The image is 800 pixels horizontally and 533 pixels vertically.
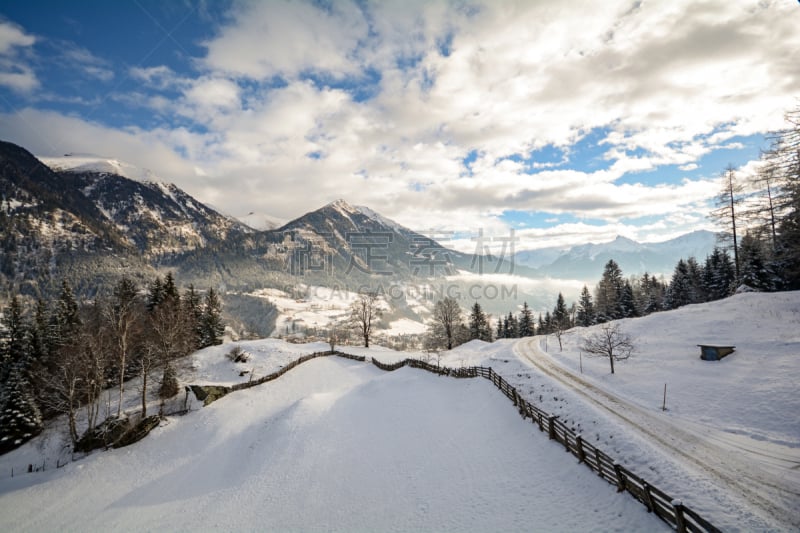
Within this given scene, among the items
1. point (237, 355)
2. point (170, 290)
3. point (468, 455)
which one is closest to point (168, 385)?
point (237, 355)

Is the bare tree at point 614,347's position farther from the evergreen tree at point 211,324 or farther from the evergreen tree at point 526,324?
the evergreen tree at point 211,324

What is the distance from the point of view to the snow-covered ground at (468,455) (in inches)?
473

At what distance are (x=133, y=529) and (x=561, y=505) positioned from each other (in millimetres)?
20048

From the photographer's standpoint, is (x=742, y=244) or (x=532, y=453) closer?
(x=532, y=453)

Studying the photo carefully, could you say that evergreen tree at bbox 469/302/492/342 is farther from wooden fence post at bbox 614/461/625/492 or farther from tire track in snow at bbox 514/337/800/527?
wooden fence post at bbox 614/461/625/492

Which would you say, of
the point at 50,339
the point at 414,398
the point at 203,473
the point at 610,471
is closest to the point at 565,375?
the point at 414,398

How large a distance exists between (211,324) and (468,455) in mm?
49082

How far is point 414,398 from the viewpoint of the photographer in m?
27.4

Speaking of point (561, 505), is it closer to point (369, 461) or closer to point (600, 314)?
point (369, 461)

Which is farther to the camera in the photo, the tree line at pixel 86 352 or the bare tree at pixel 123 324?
the tree line at pixel 86 352

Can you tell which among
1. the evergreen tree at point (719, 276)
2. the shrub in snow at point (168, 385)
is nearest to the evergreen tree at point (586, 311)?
the evergreen tree at point (719, 276)

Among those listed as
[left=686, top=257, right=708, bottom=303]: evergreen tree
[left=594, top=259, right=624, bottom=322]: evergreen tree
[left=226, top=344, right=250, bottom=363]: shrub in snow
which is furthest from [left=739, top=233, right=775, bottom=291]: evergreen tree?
[left=226, top=344, right=250, bottom=363]: shrub in snow

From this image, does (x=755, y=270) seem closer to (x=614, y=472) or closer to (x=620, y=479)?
(x=614, y=472)

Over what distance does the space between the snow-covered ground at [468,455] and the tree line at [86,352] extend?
4.25 metres
